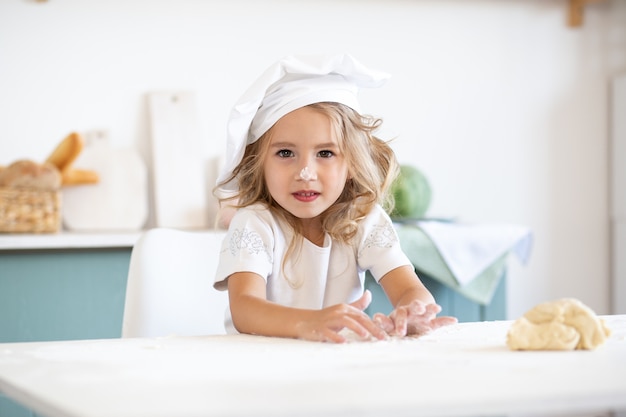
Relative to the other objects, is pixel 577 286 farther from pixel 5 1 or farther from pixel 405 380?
pixel 405 380

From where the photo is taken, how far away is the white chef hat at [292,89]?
4.00 feet

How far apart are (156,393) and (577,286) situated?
2.79m

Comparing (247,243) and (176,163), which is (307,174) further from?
(176,163)

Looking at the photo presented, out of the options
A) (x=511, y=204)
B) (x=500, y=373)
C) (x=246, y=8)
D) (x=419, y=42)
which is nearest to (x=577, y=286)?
(x=511, y=204)

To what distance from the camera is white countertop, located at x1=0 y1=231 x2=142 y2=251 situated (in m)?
2.08

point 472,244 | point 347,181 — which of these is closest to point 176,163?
point 472,244

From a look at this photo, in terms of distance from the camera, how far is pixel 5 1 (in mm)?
2521

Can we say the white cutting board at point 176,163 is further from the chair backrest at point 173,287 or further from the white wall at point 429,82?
the chair backrest at point 173,287

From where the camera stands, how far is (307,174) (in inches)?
49.2

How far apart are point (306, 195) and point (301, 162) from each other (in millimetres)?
49

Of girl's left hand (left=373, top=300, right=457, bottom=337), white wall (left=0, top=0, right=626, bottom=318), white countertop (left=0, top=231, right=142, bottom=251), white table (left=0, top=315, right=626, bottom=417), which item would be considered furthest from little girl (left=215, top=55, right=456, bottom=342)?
white wall (left=0, top=0, right=626, bottom=318)

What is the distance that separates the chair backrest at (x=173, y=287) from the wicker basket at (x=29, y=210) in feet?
3.26

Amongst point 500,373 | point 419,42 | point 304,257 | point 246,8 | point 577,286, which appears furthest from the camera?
point 577,286

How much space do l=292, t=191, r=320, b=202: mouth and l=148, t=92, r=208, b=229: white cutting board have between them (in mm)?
1321
